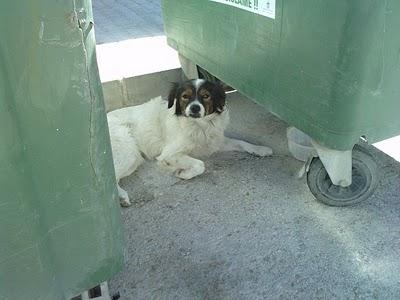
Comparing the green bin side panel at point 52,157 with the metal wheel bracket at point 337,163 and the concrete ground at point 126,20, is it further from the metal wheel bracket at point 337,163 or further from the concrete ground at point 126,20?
the concrete ground at point 126,20

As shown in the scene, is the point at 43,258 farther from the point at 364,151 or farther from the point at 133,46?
the point at 133,46

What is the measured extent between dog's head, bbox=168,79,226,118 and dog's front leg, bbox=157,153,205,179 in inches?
12.1

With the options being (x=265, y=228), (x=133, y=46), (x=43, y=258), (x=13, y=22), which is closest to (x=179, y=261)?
(x=265, y=228)

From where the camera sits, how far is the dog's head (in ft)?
10.6

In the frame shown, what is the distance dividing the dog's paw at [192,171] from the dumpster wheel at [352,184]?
A: 2.58ft

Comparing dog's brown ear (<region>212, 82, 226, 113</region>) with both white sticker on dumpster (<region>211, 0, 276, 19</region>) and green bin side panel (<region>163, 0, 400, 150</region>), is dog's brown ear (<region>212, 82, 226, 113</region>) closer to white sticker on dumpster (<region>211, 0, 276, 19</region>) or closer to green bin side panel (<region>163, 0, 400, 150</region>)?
green bin side panel (<region>163, 0, 400, 150</region>)

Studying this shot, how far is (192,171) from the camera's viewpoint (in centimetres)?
318

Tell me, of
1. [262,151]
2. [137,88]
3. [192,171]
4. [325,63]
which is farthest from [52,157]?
[137,88]

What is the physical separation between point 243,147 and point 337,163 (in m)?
1.14

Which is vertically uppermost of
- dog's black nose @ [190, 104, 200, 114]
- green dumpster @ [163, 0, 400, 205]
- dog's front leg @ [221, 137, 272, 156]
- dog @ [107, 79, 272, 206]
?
green dumpster @ [163, 0, 400, 205]

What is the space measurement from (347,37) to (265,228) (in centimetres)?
113

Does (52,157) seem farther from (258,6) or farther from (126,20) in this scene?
(126,20)

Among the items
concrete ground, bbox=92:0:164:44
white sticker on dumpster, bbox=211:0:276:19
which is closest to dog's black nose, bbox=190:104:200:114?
white sticker on dumpster, bbox=211:0:276:19

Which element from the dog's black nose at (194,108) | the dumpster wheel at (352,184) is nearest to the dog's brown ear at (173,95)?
the dog's black nose at (194,108)
